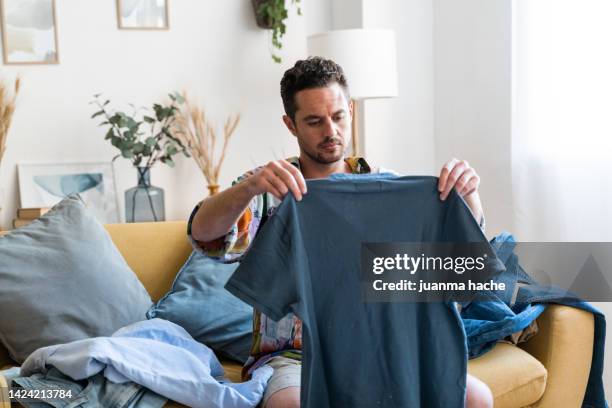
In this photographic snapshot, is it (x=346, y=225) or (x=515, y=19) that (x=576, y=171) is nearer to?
(x=515, y=19)

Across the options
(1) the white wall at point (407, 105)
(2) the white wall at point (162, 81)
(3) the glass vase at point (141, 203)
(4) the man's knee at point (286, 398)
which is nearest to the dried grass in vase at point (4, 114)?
(2) the white wall at point (162, 81)

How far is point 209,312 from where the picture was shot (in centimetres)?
259

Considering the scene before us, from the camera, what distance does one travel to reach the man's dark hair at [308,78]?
2.10 meters

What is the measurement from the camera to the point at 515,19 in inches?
135

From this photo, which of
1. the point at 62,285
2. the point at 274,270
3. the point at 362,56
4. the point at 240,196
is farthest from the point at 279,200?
the point at 362,56

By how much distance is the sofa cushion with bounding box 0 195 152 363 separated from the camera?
2.39 meters

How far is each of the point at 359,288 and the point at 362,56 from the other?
1898 millimetres

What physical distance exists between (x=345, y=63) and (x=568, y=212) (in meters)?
1.12

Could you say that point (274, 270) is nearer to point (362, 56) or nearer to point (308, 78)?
point (308, 78)

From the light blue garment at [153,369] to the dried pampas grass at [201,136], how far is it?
62.9 inches

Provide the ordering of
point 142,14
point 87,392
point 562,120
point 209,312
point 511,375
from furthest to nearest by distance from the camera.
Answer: point 142,14
point 562,120
point 209,312
point 511,375
point 87,392

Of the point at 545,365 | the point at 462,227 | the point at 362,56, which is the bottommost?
the point at 545,365

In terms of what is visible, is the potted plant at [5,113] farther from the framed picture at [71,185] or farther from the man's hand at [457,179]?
the man's hand at [457,179]

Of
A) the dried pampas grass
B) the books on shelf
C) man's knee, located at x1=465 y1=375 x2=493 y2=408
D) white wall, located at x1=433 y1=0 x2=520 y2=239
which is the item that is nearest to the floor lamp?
white wall, located at x1=433 y1=0 x2=520 y2=239
